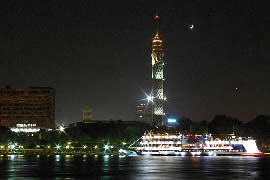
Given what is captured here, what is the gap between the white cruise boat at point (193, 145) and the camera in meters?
156

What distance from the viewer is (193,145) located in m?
166

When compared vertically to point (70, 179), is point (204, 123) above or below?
above

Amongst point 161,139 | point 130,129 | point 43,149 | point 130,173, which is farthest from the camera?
point 130,129

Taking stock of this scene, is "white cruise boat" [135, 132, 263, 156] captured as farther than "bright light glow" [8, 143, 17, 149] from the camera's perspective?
No

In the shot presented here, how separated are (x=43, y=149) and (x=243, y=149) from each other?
64937 millimetres

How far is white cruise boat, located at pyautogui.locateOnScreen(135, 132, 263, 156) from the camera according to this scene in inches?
6132

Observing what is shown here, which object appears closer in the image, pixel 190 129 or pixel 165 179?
pixel 165 179

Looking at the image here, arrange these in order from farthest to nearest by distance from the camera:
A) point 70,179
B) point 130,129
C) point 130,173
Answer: point 130,129 < point 130,173 < point 70,179

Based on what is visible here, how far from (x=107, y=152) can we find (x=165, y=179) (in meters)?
109

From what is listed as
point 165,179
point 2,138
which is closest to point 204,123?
point 2,138

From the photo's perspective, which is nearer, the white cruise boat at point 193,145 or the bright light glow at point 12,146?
the white cruise boat at point 193,145

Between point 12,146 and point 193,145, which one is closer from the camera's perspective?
point 193,145

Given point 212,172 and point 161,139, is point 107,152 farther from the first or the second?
point 212,172

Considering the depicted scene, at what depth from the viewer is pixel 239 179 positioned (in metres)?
70.1
